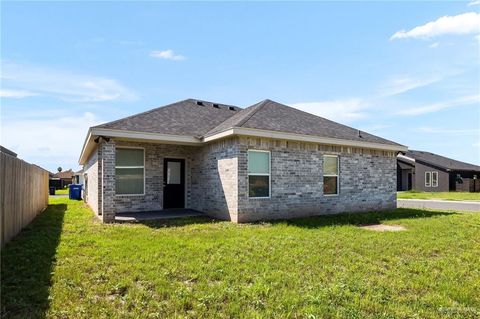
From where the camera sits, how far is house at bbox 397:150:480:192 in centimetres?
3344

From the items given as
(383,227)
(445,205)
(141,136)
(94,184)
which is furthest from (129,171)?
(445,205)

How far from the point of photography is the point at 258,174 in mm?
10984

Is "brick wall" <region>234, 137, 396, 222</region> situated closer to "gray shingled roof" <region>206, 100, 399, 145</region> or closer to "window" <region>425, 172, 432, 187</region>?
"gray shingled roof" <region>206, 100, 399, 145</region>

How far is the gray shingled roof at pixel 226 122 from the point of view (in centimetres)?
1144

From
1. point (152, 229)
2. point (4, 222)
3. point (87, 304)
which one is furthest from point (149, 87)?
point (87, 304)

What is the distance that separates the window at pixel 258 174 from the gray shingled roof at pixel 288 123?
961 millimetres

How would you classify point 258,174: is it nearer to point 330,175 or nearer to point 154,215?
point 330,175

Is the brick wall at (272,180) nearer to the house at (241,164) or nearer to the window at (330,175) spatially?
the house at (241,164)

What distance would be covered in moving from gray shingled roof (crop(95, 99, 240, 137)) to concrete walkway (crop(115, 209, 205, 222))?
298cm

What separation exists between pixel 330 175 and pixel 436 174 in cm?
2706

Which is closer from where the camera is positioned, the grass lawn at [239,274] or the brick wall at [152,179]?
the grass lawn at [239,274]

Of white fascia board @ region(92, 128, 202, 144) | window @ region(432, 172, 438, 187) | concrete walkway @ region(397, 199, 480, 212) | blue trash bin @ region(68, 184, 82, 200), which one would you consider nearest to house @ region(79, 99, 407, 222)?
white fascia board @ region(92, 128, 202, 144)

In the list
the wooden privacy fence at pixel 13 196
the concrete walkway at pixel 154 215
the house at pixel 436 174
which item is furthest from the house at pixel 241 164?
the house at pixel 436 174

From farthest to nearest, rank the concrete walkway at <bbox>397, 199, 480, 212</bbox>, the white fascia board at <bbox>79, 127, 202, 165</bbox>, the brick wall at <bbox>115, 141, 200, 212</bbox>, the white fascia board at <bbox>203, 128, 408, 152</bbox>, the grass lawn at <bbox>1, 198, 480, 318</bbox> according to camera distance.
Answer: the concrete walkway at <bbox>397, 199, 480, 212</bbox> → the brick wall at <bbox>115, 141, 200, 212</bbox> → the white fascia board at <bbox>79, 127, 202, 165</bbox> → the white fascia board at <bbox>203, 128, 408, 152</bbox> → the grass lawn at <bbox>1, 198, 480, 318</bbox>
